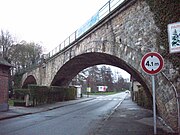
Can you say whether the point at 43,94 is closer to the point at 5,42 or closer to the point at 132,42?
the point at 132,42

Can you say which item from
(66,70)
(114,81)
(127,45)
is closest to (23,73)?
(66,70)

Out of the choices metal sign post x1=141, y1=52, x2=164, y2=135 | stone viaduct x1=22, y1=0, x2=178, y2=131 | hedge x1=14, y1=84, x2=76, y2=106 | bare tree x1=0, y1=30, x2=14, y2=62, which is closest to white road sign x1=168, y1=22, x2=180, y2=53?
metal sign post x1=141, y1=52, x2=164, y2=135

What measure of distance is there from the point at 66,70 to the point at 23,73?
25838mm

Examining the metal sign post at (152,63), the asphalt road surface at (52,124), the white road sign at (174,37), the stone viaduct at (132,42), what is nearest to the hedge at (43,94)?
the stone viaduct at (132,42)

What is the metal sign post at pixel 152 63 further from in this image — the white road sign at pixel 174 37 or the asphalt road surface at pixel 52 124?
the asphalt road surface at pixel 52 124

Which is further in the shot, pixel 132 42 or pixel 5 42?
pixel 5 42

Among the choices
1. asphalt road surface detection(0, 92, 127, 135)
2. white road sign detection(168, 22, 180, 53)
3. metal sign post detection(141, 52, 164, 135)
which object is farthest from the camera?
asphalt road surface detection(0, 92, 127, 135)

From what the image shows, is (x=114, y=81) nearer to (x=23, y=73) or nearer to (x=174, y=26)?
(x=23, y=73)

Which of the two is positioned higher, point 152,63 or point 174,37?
point 174,37

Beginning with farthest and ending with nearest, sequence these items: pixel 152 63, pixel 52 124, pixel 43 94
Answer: pixel 43 94 < pixel 52 124 < pixel 152 63

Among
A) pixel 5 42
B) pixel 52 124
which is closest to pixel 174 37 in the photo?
pixel 52 124

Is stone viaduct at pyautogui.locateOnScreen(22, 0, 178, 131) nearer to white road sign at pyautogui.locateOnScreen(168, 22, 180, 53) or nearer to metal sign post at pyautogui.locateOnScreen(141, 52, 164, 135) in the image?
Result: metal sign post at pyautogui.locateOnScreen(141, 52, 164, 135)

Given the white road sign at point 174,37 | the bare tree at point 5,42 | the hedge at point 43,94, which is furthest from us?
the bare tree at point 5,42

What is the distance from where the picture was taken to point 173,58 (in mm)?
9703
